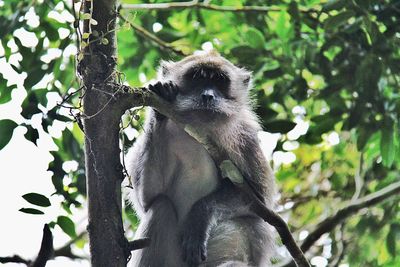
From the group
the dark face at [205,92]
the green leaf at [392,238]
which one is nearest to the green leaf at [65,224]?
the dark face at [205,92]

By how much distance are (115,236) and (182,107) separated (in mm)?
1793

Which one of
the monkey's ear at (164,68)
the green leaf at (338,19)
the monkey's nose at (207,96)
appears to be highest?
the green leaf at (338,19)

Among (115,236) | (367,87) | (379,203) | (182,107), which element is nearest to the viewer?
(115,236)

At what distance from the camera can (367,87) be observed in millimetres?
8219

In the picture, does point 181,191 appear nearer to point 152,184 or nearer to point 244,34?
point 152,184

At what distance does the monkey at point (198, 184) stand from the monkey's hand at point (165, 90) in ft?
1.02

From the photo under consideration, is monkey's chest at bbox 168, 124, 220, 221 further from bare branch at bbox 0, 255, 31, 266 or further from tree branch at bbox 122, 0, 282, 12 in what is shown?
bare branch at bbox 0, 255, 31, 266

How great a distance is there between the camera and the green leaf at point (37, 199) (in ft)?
20.0

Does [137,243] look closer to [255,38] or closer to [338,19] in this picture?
[338,19]

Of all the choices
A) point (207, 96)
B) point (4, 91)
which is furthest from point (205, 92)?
point (4, 91)

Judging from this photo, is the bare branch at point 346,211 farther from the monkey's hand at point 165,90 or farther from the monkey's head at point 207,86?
the monkey's hand at point 165,90

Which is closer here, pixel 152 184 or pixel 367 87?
pixel 152 184

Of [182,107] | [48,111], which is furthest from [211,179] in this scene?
[48,111]

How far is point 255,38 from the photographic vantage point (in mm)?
8758
